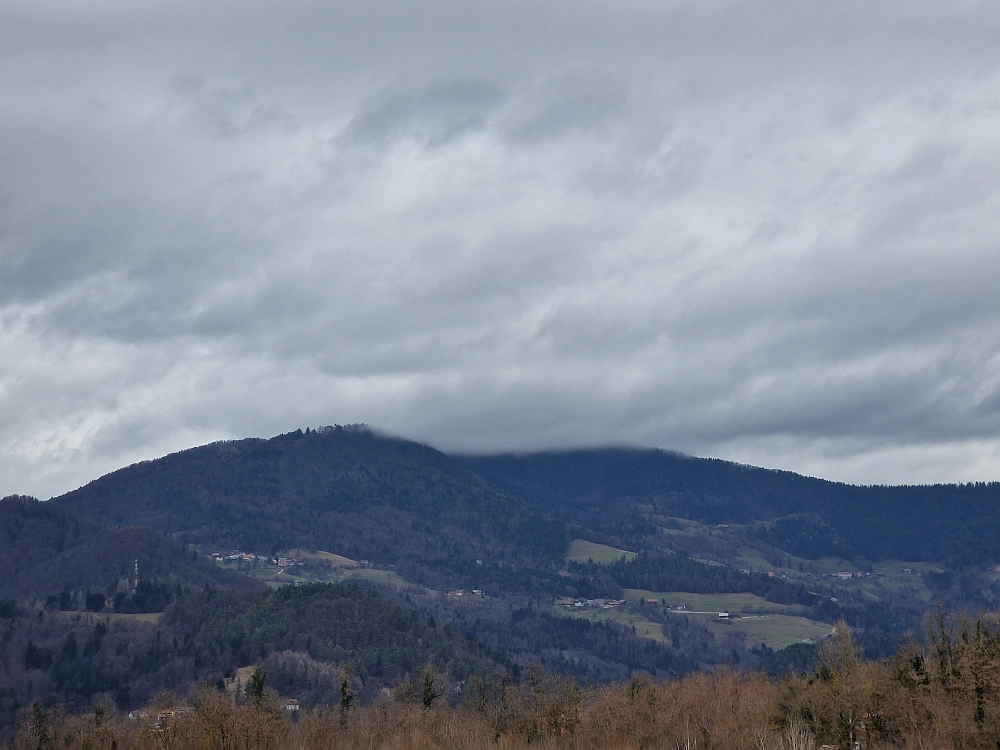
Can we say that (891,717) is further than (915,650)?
No

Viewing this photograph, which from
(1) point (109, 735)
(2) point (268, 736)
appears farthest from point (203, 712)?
(1) point (109, 735)

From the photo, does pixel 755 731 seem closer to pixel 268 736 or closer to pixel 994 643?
pixel 994 643

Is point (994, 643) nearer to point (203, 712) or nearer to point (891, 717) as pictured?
point (891, 717)

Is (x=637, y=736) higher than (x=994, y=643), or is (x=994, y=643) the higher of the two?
(x=994, y=643)

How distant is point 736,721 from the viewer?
16700 cm

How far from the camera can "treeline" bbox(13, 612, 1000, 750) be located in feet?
474

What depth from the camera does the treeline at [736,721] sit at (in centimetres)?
14450

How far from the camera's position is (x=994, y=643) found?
544 ft

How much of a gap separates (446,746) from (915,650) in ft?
242

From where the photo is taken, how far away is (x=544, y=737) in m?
180

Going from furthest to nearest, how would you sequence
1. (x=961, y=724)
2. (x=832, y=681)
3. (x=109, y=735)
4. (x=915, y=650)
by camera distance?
(x=109, y=735) → (x=915, y=650) → (x=832, y=681) → (x=961, y=724)

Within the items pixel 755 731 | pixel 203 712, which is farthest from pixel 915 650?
pixel 203 712

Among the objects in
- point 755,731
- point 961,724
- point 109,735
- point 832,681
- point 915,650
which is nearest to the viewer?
point 961,724

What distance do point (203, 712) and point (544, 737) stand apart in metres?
53.0
